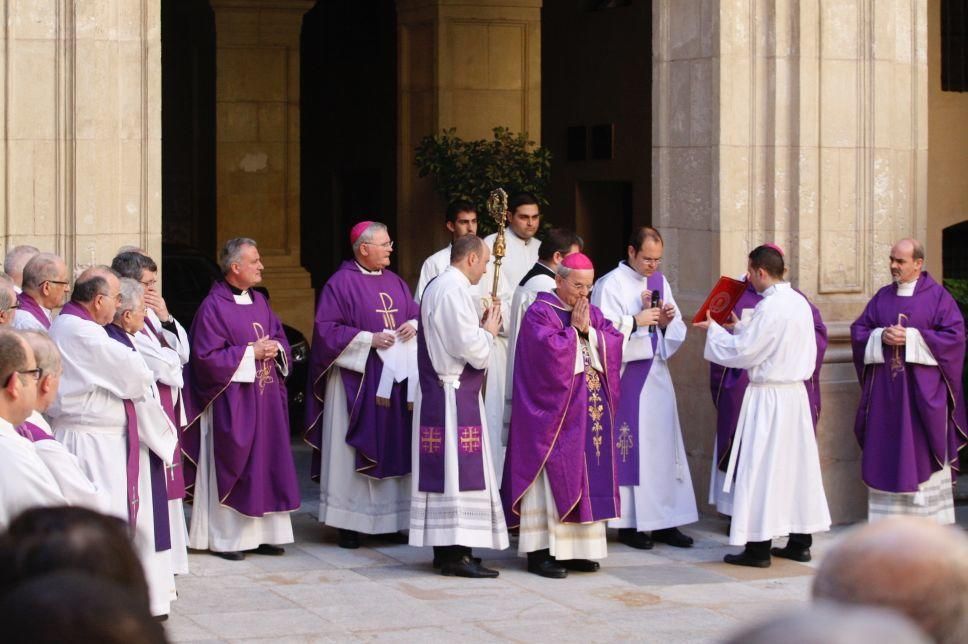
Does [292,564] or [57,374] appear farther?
[292,564]

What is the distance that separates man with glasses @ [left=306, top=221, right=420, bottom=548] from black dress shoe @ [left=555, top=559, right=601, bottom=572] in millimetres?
1090

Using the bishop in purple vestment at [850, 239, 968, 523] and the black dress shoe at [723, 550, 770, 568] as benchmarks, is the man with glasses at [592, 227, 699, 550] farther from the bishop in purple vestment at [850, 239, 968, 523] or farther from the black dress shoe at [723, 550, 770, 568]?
the bishop in purple vestment at [850, 239, 968, 523]

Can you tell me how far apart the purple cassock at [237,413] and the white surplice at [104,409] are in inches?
58.8

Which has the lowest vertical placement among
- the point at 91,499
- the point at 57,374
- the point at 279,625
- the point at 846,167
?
the point at 279,625

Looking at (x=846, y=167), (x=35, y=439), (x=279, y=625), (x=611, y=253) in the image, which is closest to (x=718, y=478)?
(x=846, y=167)

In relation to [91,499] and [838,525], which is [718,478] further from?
[91,499]

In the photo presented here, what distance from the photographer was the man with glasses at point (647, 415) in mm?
9289

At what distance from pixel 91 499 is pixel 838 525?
597 centimetres

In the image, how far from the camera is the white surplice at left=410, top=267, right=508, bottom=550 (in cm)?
822

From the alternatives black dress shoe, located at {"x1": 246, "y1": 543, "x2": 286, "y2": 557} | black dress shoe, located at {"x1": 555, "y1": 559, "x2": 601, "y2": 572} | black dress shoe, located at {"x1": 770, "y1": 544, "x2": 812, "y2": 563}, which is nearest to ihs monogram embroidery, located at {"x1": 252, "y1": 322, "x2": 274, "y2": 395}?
black dress shoe, located at {"x1": 246, "y1": 543, "x2": 286, "y2": 557}

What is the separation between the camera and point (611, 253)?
18.6 meters

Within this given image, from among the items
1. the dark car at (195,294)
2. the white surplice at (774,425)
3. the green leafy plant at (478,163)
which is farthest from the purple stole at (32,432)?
the green leafy plant at (478,163)

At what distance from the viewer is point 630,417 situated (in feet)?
30.6

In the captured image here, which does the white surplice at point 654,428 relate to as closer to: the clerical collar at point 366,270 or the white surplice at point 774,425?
the white surplice at point 774,425
